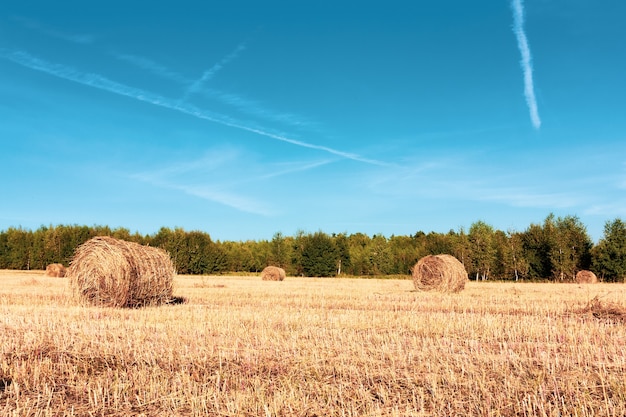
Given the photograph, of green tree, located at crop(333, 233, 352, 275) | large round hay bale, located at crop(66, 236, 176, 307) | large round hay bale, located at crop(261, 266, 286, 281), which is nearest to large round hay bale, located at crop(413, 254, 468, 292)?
large round hay bale, located at crop(66, 236, 176, 307)

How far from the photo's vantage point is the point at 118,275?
14.2 metres

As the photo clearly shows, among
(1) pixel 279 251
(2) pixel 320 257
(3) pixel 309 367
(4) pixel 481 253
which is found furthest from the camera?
(1) pixel 279 251

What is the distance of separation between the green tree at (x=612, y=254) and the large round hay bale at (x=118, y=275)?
4279cm

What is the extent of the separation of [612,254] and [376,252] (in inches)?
1144

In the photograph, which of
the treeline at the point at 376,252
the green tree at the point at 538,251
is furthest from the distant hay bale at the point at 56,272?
the green tree at the point at 538,251

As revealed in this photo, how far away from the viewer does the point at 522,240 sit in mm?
54969

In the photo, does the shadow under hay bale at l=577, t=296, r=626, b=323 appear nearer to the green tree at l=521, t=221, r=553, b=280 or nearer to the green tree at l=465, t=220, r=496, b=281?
the green tree at l=521, t=221, r=553, b=280

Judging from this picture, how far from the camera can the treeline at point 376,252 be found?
1946 inches

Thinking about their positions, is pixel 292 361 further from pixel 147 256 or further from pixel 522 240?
pixel 522 240

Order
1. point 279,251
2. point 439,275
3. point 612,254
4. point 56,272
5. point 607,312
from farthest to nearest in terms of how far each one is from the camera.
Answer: point 279,251 → point 612,254 → point 56,272 → point 439,275 → point 607,312

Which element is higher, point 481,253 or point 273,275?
point 481,253

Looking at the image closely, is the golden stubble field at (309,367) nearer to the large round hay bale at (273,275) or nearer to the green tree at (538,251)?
Answer: the large round hay bale at (273,275)

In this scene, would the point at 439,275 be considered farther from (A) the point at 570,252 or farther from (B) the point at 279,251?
(B) the point at 279,251

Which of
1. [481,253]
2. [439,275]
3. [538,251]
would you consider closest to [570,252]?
[538,251]
